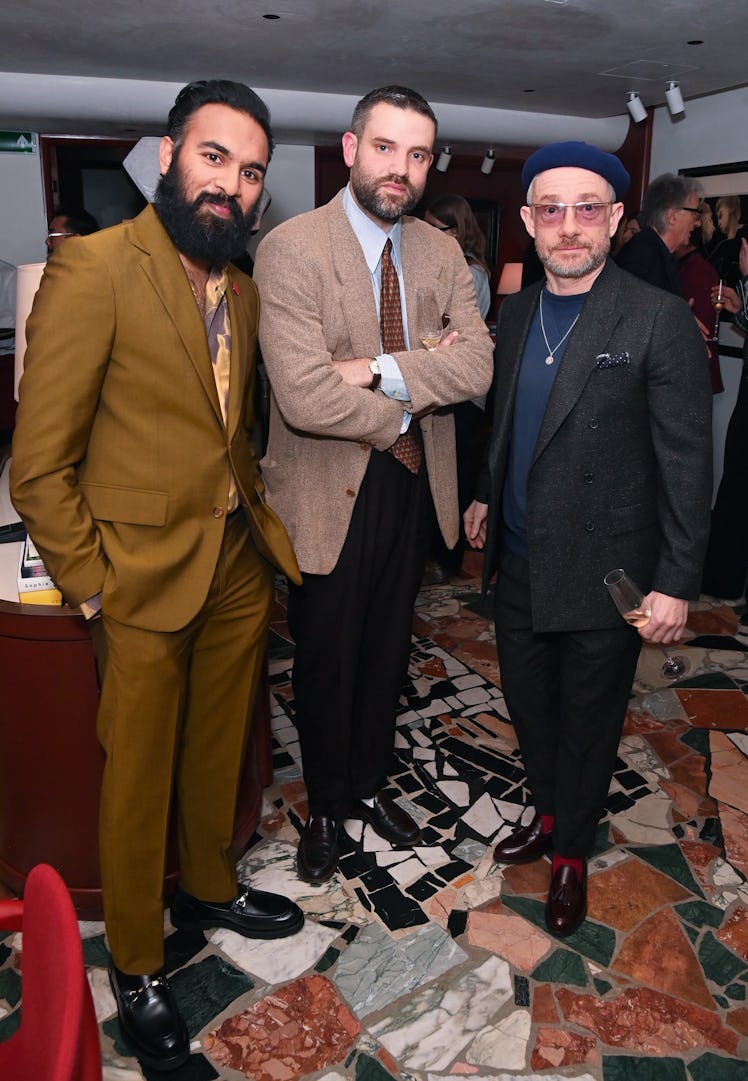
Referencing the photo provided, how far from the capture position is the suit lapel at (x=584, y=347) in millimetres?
2025

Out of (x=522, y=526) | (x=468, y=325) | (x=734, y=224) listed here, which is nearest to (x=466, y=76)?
(x=734, y=224)

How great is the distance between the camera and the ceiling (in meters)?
3.86

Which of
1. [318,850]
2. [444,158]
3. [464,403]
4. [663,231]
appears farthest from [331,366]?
[444,158]

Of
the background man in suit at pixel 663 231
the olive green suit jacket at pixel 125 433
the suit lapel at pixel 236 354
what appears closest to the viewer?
the olive green suit jacket at pixel 125 433

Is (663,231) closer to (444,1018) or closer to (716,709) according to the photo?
(716,709)

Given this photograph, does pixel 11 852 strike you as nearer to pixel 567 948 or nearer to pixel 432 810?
pixel 432 810

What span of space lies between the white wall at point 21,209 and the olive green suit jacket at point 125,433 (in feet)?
18.8

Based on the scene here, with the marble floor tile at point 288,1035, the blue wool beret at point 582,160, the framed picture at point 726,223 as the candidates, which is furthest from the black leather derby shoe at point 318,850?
the framed picture at point 726,223

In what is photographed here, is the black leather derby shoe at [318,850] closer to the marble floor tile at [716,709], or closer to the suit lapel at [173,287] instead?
the suit lapel at [173,287]

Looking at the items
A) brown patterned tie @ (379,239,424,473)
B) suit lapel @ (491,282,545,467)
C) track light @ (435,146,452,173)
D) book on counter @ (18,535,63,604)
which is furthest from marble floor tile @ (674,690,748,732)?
track light @ (435,146,452,173)

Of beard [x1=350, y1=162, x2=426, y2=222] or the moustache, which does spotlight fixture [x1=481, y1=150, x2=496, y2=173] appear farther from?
the moustache

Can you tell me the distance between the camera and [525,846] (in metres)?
2.60

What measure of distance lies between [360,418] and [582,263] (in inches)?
24.8

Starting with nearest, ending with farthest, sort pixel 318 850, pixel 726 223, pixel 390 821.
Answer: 1. pixel 318 850
2. pixel 390 821
3. pixel 726 223
